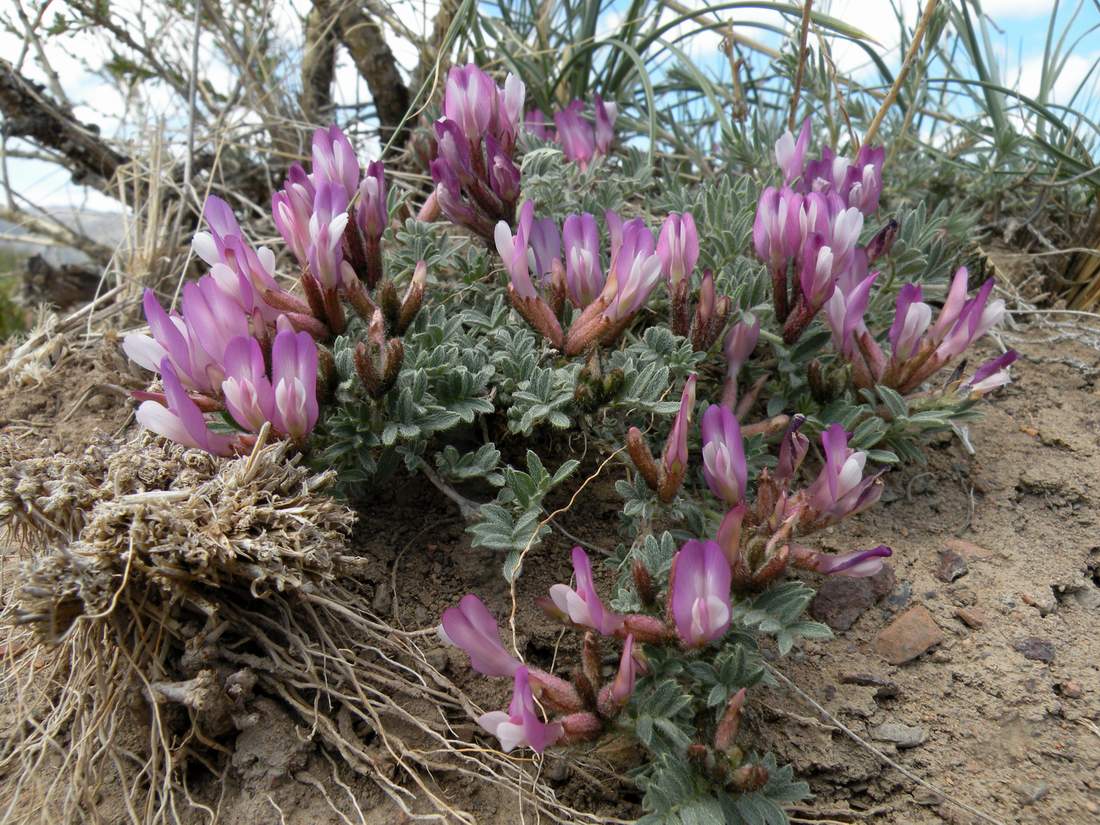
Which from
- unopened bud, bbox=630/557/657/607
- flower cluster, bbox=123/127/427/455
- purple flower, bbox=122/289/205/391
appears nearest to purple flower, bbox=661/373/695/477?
unopened bud, bbox=630/557/657/607

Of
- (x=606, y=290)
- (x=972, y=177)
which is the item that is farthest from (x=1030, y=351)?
(x=606, y=290)

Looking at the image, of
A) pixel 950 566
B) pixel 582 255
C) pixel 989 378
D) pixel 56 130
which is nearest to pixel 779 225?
pixel 582 255

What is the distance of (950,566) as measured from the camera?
193 centimetres

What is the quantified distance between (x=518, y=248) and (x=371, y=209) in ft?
1.26

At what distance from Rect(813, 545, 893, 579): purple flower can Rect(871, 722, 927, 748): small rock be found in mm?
296

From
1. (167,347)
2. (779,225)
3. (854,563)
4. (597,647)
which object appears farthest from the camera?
(779,225)

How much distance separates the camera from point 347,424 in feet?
5.73

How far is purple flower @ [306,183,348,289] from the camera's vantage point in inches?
70.9

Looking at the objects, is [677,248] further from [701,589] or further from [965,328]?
[701,589]

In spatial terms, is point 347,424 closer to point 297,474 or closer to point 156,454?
point 297,474

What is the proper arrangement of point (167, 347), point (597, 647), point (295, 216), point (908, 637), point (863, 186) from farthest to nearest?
point (863, 186)
point (295, 216)
point (908, 637)
point (167, 347)
point (597, 647)

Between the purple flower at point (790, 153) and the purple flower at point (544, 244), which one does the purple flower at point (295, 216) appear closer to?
the purple flower at point (544, 244)

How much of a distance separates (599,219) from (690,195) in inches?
13.1

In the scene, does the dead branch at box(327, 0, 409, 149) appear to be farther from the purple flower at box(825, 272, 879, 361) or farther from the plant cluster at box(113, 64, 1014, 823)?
the purple flower at box(825, 272, 879, 361)
